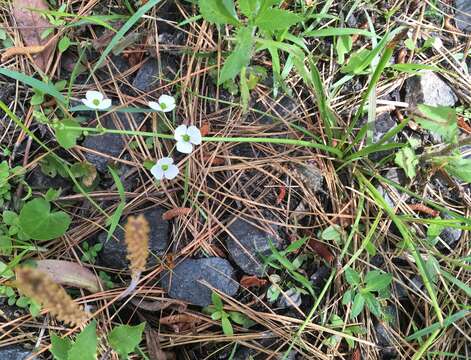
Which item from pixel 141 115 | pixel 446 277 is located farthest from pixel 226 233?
pixel 446 277

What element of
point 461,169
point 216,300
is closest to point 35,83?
point 216,300

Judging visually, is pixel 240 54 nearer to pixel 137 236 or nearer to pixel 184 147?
pixel 184 147

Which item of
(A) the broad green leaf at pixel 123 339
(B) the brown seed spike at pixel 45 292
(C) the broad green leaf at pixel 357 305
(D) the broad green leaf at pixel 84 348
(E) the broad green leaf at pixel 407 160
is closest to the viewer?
(B) the brown seed spike at pixel 45 292

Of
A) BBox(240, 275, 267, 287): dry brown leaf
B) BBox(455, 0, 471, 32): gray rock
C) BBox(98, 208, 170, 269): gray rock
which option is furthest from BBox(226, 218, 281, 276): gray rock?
BBox(455, 0, 471, 32): gray rock

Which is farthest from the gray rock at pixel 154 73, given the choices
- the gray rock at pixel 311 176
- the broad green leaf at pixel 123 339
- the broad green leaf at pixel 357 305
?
the broad green leaf at pixel 357 305

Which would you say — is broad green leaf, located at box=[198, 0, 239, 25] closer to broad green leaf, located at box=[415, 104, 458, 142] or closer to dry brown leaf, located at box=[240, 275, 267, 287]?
broad green leaf, located at box=[415, 104, 458, 142]

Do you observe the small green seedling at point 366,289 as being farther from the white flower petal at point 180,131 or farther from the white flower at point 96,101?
the white flower at point 96,101
